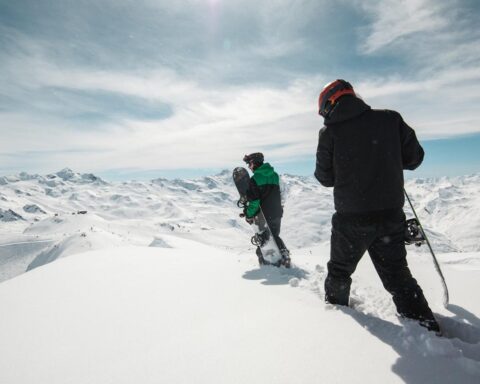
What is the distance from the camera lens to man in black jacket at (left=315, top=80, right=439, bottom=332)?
3672mm

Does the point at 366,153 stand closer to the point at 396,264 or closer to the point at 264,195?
the point at 396,264

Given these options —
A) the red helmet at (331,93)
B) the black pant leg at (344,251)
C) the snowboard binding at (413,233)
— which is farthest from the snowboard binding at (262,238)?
the red helmet at (331,93)

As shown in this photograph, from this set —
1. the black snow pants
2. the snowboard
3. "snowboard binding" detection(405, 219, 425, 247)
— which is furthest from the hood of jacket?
the snowboard

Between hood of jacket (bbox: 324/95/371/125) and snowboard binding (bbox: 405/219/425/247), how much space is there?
1.40 metres

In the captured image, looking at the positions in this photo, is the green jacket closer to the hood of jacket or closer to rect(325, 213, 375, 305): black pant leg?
rect(325, 213, 375, 305): black pant leg

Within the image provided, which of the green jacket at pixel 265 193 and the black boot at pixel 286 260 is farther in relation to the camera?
the green jacket at pixel 265 193

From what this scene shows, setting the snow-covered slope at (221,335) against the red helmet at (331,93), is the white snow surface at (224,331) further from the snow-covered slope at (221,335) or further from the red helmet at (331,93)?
the red helmet at (331,93)

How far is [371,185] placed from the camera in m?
3.69

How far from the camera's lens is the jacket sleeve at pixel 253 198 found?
7.37 meters

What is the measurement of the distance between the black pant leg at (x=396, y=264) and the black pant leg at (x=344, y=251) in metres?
0.17

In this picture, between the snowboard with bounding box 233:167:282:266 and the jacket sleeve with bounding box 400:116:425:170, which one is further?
the snowboard with bounding box 233:167:282:266

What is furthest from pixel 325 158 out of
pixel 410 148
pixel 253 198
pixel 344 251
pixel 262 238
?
pixel 262 238

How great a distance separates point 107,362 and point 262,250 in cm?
490

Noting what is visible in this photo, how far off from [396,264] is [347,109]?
1867 mm
